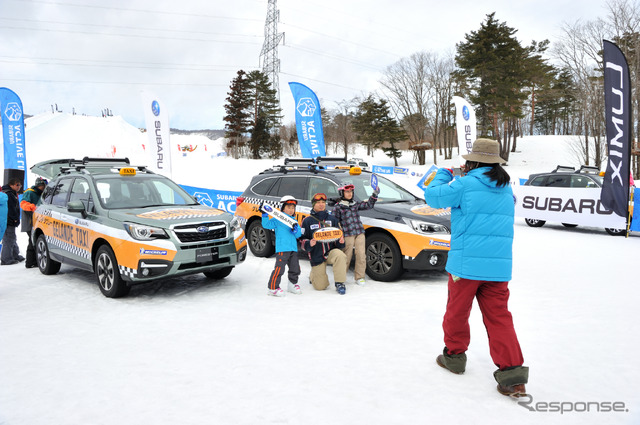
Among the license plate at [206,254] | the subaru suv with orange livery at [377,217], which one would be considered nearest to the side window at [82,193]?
the license plate at [206,254]

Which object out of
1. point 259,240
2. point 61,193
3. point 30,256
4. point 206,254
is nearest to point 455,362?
point 206,254

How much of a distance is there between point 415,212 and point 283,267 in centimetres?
230

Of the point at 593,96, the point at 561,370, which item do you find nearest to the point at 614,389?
the point at 561,370

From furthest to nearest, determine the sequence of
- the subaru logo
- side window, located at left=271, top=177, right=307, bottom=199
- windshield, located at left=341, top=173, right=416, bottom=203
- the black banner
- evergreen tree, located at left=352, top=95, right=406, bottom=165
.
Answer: evergreen tree, located at left=352, top=95, right=406, bottom=165
the subaru logo
side window, located at left=271, top=177, right=307, bottom=199
windshield, located at left=341, top=173, right=416, bottom=203
the black banner

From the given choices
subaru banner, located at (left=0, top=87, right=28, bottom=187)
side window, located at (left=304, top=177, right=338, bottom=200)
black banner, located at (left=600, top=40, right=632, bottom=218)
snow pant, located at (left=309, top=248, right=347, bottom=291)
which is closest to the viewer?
snow pant, located at (left=309, top=248, right=347, bottom=291)

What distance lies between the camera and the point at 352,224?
22.5ft

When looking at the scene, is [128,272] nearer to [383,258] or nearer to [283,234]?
[283,234]

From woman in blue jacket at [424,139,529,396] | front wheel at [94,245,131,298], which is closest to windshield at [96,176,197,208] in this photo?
front wheel at [94,245,131,298]

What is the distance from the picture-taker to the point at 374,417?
299 cm

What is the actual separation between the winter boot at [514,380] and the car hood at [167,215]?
4.39 meters

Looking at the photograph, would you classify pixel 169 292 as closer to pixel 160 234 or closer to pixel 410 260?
pixel 160 234

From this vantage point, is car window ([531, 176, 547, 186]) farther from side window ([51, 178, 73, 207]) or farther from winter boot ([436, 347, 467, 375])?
side window ([51, 178, 73, 207])

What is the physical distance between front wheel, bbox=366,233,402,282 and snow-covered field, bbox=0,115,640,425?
31 cm

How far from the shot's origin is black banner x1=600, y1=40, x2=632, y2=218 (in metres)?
7.49
